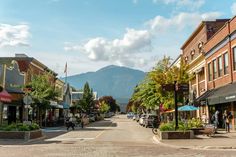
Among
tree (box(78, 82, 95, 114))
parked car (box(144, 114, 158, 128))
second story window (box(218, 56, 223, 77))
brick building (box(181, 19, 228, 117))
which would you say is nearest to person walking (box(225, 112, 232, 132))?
second story window (box(218, 56, 223, 77))

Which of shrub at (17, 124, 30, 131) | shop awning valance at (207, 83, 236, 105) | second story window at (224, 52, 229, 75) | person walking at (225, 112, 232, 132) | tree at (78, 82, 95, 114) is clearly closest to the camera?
shrub at (17, 124, 30, 131)

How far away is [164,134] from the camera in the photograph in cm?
2662

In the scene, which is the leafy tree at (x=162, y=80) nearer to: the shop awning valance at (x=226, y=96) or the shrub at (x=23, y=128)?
the shop awning valance at (x=226, y=96)

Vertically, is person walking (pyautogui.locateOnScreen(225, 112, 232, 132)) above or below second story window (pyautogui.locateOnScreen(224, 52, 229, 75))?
below

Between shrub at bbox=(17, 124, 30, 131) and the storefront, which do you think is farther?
the storefront

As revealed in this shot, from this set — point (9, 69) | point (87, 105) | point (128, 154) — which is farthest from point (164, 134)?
point (87, 105)

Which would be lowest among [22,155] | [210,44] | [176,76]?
[22,155]

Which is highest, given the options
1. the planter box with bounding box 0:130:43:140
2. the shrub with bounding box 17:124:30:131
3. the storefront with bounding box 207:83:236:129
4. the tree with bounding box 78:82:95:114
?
the tree with bounding box 78:82:95:114

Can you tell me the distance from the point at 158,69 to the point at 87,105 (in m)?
59.9

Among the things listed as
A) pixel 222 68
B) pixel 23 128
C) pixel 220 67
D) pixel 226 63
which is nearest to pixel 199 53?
pixel 220 67

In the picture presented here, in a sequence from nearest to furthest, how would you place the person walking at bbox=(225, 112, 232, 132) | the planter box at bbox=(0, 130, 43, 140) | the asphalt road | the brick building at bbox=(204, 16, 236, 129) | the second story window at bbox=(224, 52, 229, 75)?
1. the asphalt road
2. the planter box at bbox=(0, 130, 43, 140)
3. the person walking at bbox=(225, 112, 232, 132)
4. the brick building at bbox=(204, 16, 236, 129)
5. the second story window at bbox=(224, 52, 229, 75)

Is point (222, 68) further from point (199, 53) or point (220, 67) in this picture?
point (199, 53)

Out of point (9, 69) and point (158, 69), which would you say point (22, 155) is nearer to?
point (9, 69)

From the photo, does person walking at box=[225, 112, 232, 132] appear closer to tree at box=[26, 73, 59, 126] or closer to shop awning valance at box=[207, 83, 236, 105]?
shop awning valance at box=[207, 83, 236, 105]
